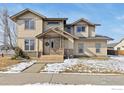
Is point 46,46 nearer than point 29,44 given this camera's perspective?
Yes

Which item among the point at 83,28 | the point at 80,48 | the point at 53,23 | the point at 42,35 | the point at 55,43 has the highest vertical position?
the point at 53,23

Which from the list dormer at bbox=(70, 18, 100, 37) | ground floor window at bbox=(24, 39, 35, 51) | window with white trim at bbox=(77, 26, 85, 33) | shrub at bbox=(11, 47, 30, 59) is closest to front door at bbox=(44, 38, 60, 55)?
ground floor window at bbox=(24, 39, 35, 51)

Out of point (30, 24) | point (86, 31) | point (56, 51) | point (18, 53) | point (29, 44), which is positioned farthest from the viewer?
point (86, 31)

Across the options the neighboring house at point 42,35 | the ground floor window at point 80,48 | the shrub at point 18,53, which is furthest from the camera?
the ground floor window at point 80,48

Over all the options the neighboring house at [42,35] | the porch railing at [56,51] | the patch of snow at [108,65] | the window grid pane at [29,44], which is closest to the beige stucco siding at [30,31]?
the neighboring house at [42,35]

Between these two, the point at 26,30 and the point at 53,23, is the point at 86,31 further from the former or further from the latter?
the point at 26,30

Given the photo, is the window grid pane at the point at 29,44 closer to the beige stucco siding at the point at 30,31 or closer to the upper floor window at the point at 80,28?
the beige stucco siding at the point at 30,31

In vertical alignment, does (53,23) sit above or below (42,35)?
above

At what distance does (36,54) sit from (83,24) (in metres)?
8.37

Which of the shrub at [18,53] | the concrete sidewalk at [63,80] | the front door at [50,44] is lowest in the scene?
the concrete sidewalk at [63,80]

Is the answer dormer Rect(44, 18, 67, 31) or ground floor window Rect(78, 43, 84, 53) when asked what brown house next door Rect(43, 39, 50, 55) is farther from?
ground floor window Rect(78, 43, 84, 53)

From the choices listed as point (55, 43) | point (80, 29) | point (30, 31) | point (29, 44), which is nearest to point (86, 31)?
Result: point (80, 29)

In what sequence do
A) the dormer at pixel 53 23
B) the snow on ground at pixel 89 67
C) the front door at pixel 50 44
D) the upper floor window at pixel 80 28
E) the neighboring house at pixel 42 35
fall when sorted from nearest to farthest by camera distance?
the snow on ground at pixel 89 67 < the neighboring house at pixel 42 35 < the front door at pixel 50 44 < the dormer at pixel 53 23 < the upper floor window at pixel 80 28
